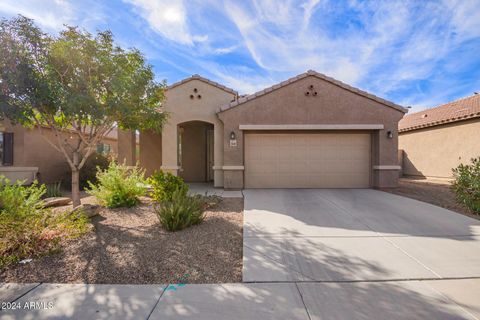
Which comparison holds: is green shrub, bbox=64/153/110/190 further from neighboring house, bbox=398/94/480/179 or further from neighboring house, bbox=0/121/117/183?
neighboring house, bbox=398/94/480/179

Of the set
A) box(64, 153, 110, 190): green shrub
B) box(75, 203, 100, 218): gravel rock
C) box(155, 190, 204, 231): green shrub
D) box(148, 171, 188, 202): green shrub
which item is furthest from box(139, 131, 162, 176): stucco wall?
box(155, 190, 204, 231): green shrub

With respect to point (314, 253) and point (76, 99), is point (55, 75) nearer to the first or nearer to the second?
point (76, 99)

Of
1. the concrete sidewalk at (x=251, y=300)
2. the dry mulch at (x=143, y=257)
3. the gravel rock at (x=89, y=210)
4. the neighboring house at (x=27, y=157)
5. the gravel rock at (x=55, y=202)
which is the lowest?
the concrete sidewalk at (x=251, y=300)

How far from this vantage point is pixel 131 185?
722cm

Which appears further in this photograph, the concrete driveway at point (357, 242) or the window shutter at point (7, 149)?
the window shutter at point (7, 149)

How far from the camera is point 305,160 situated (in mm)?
10383

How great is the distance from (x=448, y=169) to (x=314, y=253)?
550 inches

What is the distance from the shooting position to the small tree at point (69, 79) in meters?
5.20

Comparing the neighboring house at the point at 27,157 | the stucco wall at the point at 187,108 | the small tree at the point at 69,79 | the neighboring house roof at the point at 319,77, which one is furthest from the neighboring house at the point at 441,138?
the neighboring house at the point at 27,157

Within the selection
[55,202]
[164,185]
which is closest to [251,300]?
[164,185]

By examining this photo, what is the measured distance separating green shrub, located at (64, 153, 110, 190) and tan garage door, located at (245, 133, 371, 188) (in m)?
7.54

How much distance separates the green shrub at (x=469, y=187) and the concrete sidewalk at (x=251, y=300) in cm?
433

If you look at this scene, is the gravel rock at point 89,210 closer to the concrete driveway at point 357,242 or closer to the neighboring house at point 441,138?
the concrete driveway at point 357,242

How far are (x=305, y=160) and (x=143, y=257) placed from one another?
7.97 m
